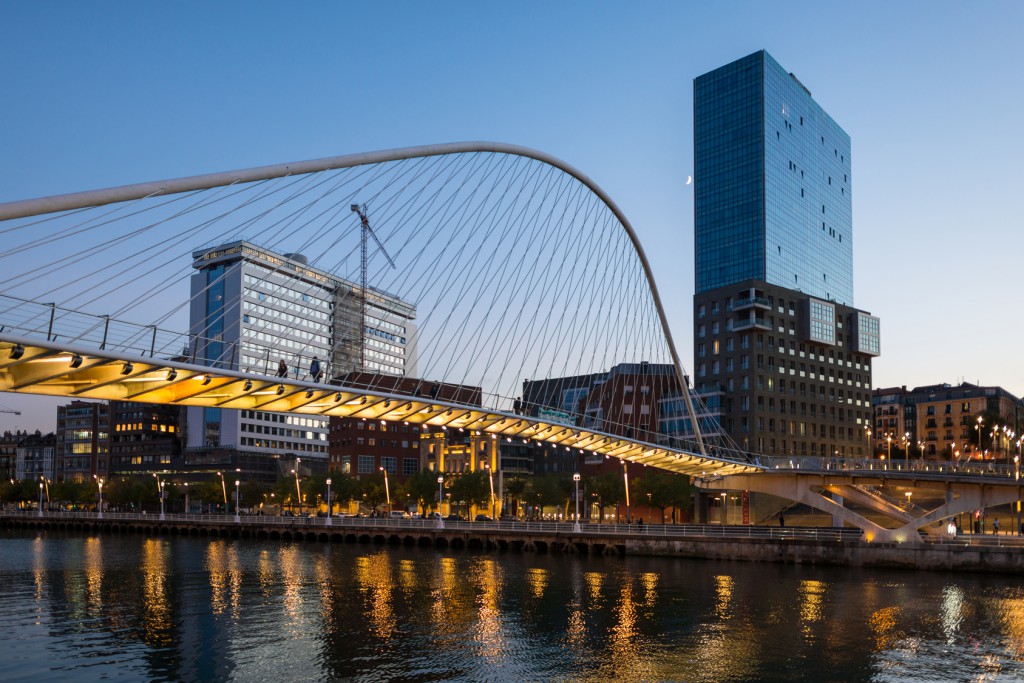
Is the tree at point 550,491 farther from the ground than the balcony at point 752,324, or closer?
closer

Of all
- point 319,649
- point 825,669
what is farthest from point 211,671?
point 825,669

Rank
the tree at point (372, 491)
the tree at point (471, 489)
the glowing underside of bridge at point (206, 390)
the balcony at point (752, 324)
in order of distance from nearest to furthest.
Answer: the glowing underside of bridge at point (206, 390) → the tree at point (471, 489) → the balcony at point (752, 324) → the tree at point (372, 491)

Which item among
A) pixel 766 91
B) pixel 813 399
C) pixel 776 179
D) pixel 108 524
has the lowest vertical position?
pixel 108 524

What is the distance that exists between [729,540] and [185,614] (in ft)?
149

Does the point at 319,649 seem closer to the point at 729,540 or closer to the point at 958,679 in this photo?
the point at 958,679

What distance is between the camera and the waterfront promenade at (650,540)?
228 feet

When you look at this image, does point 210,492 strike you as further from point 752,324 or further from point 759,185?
point 759,185

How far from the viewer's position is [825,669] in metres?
35.9

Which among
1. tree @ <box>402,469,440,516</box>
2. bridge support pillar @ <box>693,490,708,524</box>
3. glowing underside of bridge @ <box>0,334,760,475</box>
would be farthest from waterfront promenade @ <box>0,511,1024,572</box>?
bridge support pillar @ <box>693,490,708,524</box>

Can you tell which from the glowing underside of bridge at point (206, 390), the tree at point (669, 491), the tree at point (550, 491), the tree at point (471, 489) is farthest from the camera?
the tree at point (471, 489)

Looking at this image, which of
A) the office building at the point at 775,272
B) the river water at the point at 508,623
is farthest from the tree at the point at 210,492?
the river water at the point at 508,623

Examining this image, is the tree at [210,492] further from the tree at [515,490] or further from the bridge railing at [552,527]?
the tree at [515,490]

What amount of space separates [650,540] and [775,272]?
9459 cm

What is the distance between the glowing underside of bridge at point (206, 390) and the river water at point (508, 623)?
10.1 metres
